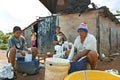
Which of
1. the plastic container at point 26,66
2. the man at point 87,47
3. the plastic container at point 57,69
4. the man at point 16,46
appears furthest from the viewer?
the plastic container at point 26,66

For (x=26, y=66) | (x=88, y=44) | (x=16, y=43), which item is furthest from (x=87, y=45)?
(x=16, y=43)

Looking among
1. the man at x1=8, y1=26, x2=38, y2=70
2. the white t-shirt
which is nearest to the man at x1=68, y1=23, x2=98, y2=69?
the white t-shirt

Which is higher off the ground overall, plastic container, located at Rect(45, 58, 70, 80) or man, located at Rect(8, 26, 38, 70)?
man, located at Rect(8, 26, 38, 70)

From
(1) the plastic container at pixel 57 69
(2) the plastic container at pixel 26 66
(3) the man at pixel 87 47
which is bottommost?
(2) the plastic container at pixel 26 66

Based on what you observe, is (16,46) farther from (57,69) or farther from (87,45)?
(57,69)

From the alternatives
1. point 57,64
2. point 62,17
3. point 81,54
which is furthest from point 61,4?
point 62,17

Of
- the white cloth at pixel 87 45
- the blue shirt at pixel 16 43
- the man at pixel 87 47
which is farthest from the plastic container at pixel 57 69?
the blue shirt at pixel 16 43

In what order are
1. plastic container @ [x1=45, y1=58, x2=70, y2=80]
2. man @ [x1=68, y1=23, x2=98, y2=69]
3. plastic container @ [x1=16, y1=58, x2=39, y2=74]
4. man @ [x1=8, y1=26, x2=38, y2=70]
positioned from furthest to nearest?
plastic container @ [x1=16, y1=58, x2=39, y2=74], man @ [x1=8, y1=26, x2=38, y2=70], man @ [x1=68, y1=23, x2=98, y2=69], plastic container @ [x1=45, y1=58, x2=70, y2=80]

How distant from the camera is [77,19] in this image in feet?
26.7

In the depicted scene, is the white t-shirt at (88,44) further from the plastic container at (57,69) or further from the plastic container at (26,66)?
the plastic container at (26,66)

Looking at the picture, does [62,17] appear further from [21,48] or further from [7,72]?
[7,72]

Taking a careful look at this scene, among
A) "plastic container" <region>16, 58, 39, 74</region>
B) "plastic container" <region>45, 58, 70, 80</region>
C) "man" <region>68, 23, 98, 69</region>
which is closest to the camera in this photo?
"plastic container" <region>45, 58, 70, 80</region>

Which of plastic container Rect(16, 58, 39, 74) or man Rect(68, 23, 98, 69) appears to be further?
plastic container Rect(16, 58, 39, 74)

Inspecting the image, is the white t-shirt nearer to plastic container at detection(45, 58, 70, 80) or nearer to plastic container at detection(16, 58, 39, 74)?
plastic container at detection(45, 58, 70, 80)
